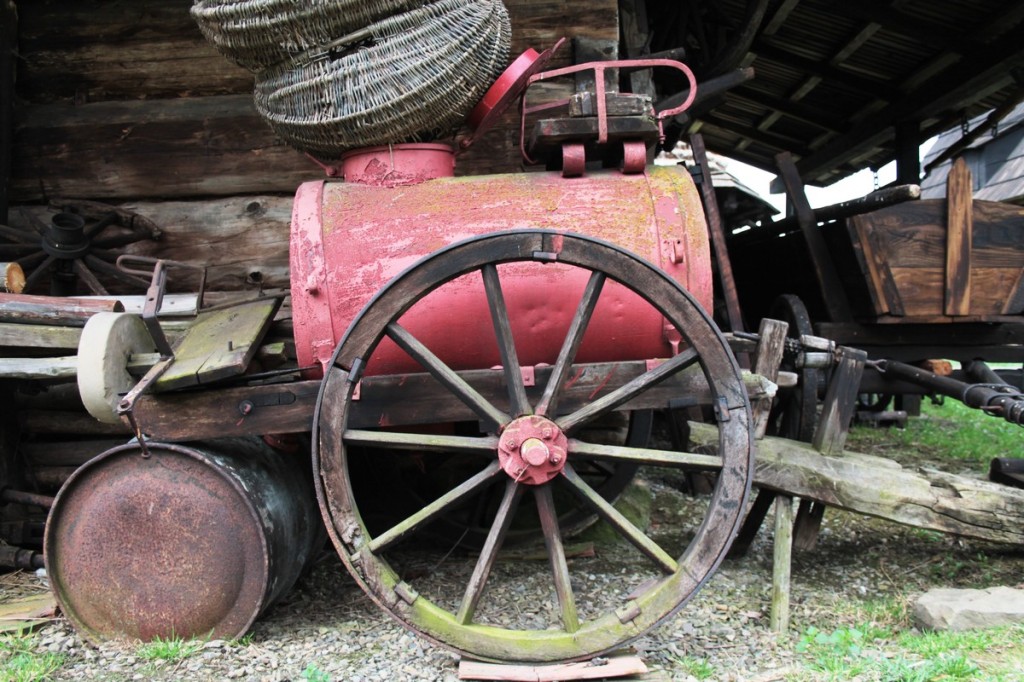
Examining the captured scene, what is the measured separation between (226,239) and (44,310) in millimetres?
1097

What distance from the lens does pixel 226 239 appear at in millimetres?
3938

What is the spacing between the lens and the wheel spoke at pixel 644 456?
7.58ft

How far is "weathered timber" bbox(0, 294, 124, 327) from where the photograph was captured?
2922mm

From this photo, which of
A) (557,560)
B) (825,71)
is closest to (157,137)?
(557,560)

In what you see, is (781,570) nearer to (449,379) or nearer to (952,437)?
(449,379)

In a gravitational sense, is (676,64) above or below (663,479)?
above

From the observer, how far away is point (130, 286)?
3.88m

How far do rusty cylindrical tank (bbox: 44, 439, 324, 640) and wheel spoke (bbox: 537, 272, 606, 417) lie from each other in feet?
3.37

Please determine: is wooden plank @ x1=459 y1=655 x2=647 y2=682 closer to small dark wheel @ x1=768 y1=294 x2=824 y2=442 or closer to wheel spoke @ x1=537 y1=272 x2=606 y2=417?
wheel spoke @ x1=537 y1=272 x2=606 y2=417

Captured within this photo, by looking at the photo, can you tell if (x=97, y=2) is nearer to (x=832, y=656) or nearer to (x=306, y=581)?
(x=306, y=581)

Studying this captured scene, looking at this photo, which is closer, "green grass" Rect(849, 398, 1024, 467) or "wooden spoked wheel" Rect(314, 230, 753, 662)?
"wooden spoked wheel" Rect(314, 230, 753, 662)

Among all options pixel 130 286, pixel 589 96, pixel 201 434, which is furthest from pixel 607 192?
pixel 130 286

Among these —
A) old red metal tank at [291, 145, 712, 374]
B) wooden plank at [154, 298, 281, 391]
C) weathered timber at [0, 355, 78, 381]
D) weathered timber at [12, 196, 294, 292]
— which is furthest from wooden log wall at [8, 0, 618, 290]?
old red metal tank at [291, 145, 712, 374]

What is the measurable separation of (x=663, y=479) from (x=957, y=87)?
3.83 metres
